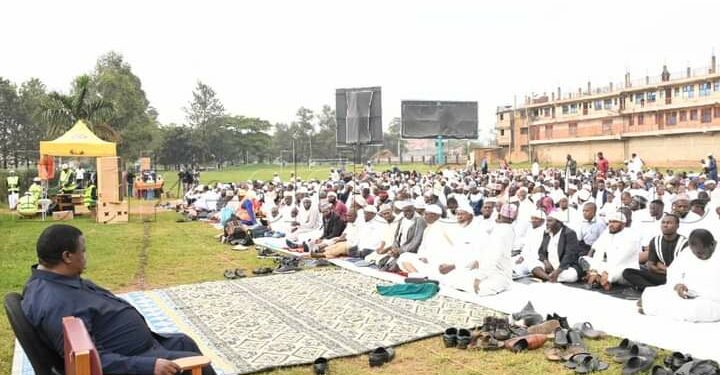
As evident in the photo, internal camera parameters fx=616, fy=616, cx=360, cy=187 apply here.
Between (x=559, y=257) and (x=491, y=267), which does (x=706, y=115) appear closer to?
(x=559, y=257)

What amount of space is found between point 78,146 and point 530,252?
11.4 meters

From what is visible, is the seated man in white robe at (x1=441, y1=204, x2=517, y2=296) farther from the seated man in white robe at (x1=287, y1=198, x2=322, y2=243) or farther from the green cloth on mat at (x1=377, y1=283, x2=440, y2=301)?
the seated man in white robe at (x1=287, y1=198, x2=322, y2=243)

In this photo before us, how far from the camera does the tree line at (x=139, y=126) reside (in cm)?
2077

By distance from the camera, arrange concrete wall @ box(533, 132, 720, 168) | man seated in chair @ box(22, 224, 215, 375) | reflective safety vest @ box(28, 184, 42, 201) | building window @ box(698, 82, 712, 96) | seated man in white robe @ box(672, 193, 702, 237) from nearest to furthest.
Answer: man seated in chair @ box(22, 224, 215, 375) < seated man in white robe @ box(672, 193, 702, 237) < reflective safety vest @ box(28, 184, 42, 201) < concrete wall @ box(533, 132, 720, 168) < building window @ box(698, 82, 712, 96)

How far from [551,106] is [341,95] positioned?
158ft

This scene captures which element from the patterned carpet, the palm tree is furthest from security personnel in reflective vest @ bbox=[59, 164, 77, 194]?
the patterned carpet

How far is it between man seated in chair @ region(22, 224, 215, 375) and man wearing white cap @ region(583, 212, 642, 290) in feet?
16.2

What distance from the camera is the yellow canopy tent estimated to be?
14.5 meters

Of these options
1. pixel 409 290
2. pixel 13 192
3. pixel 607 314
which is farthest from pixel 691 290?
pixel 13 192

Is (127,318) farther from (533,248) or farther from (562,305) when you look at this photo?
Answer: (533,248)

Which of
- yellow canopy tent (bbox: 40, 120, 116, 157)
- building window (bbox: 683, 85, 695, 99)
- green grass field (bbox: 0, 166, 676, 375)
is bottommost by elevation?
green grass field (bbox: 0, 166, 676, 375)

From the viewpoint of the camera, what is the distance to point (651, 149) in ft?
145

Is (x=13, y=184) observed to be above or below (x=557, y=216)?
above

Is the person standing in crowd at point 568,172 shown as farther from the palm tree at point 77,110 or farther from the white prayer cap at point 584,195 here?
the palm tree at point 77,110
